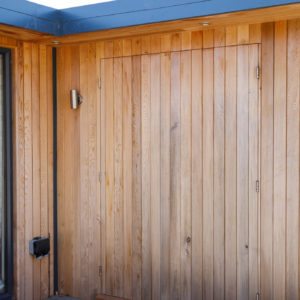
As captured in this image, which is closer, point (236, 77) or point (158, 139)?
point (236, 77)

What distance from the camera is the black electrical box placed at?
153 inches

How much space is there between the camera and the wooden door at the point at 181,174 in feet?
10.7

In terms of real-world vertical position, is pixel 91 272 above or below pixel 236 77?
below

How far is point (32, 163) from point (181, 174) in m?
1.35

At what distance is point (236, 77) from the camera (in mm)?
3244

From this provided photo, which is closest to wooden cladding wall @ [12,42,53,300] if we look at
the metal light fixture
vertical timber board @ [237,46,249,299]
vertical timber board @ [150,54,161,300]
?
the metal light fixture

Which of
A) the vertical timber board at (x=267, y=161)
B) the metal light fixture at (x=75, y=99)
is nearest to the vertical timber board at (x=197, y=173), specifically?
the vertical timber board at (x=267, y=161)

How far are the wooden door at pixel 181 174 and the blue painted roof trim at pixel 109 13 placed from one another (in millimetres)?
467

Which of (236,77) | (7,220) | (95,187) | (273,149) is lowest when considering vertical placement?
(7,220)

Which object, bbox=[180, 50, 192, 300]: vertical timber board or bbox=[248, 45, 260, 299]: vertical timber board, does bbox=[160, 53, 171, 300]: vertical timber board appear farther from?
bbox=[248, 45, 260, 299]: vertical timber board

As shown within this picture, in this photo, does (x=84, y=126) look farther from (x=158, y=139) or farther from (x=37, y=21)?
(x=37, y=21)

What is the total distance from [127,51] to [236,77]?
38.7 inches

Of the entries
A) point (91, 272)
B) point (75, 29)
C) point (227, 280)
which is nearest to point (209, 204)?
point (227, 280)

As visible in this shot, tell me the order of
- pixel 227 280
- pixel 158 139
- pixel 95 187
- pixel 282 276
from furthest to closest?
pixel 95 187 → pixel 158 139 → pixel 227 280 → pixel 282 276
